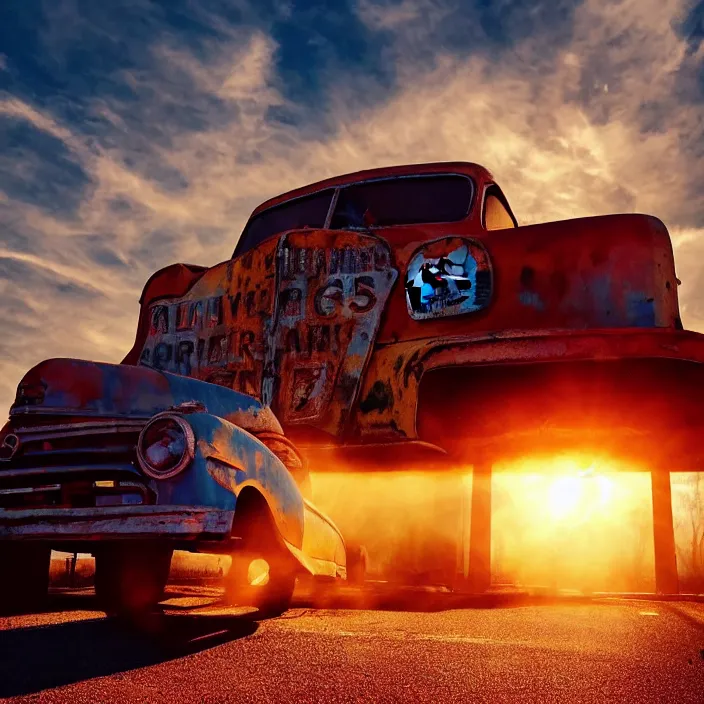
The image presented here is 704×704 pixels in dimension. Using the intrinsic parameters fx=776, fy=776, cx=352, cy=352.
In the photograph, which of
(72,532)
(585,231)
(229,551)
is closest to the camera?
(72,532)

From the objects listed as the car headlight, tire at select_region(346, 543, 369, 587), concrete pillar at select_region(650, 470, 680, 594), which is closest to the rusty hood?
the car headlight

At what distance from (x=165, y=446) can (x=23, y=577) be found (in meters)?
1.20

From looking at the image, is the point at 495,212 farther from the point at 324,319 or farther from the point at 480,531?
the point at 480,531

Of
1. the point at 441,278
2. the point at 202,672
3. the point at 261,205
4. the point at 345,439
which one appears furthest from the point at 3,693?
the point at 261,205

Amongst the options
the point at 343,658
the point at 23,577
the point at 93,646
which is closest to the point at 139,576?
the point at 23,577

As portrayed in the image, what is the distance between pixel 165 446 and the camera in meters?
2.71

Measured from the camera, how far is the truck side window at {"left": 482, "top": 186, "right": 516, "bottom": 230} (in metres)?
5.71

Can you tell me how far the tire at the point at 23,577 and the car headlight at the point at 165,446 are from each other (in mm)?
915

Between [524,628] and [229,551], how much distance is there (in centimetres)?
125

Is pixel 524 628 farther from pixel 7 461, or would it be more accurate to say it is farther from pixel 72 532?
pixel 7 461

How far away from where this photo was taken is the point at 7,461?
119 inches

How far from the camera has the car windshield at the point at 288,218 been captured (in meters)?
6.07

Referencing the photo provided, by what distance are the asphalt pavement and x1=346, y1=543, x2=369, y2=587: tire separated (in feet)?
6.59

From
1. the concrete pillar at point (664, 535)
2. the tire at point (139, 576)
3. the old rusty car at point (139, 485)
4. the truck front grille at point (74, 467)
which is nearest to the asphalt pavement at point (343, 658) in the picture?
the tire at point (139, 576)
